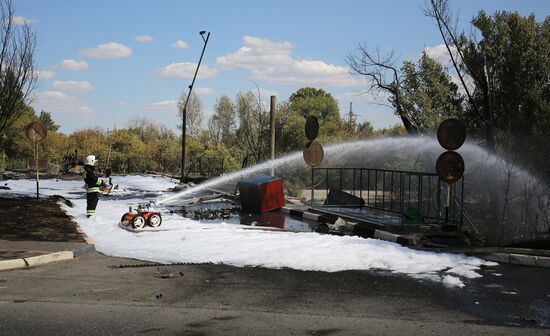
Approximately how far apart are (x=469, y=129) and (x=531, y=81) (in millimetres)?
2723

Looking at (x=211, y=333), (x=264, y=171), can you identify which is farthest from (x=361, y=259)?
(x=264, y=171)

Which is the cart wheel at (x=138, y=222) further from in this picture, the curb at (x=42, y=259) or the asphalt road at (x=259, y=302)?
the asphalt road at (x=259, y=302)

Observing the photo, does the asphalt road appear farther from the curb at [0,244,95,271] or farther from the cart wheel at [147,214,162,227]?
the cart wheel at [147,214,162,227]

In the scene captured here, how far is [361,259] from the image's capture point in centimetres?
873

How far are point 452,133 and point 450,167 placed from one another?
660 millimetres

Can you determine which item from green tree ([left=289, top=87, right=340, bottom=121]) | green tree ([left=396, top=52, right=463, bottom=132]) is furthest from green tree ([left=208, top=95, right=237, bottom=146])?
green tree ([left=396, top=52, right=463, bottom=132])

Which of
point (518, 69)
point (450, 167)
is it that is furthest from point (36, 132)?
point (518, 69)

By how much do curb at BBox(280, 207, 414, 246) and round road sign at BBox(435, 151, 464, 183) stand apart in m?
1.51

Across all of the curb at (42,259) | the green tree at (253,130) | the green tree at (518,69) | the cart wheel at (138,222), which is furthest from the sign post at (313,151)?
the green tree at (253,130)

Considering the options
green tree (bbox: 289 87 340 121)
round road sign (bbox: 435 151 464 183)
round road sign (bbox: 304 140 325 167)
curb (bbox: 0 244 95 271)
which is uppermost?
green tree (bbox: 289 87 340 121)

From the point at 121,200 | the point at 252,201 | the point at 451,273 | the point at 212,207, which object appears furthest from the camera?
the point at 121,200

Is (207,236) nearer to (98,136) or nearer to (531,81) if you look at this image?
(531,81)

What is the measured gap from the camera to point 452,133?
10609 mm

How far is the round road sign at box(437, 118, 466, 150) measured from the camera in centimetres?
1049
